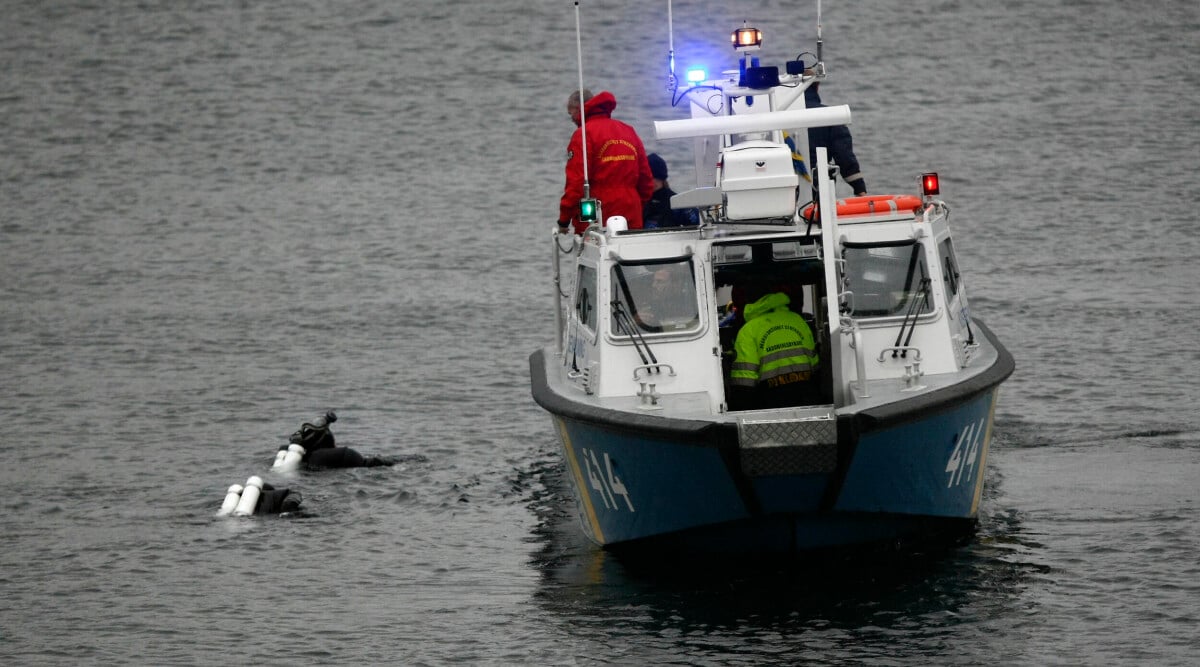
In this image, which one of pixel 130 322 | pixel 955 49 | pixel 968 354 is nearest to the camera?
pixel 968 354

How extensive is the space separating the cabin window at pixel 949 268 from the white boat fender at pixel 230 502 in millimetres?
6149

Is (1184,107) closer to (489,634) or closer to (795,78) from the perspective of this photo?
(795,78)

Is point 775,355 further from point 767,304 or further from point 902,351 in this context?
point 902,351

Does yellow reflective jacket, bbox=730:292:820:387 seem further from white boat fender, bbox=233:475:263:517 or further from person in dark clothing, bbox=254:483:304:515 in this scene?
white boat fender, bbox=233:475:263:517

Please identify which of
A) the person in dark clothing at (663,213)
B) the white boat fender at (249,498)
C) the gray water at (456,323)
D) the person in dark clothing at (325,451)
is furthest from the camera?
the person in dark clothing at (325,451)

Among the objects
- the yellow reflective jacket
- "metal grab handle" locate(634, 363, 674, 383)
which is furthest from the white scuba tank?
the yellow reflective jacket

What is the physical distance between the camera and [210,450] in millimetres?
17531

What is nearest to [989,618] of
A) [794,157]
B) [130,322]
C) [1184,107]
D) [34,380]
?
[794,157]

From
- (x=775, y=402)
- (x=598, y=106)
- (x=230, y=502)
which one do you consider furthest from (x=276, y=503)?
(x=775, y=402)

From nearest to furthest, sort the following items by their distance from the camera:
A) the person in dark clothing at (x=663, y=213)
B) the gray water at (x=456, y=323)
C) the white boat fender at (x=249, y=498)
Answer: the gray water at (x=456, y=323) < the white boat fender at (x=249, y=498) < the person in dark clothing at (x=663, y=213)

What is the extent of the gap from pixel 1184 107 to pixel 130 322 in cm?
2050

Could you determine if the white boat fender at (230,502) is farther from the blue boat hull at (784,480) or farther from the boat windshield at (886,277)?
the boat windshield at (886,277)

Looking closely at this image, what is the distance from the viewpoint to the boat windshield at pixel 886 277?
12273mm

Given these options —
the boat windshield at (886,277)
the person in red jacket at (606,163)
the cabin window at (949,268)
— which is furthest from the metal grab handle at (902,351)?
the person in red jacket at (606,163)
